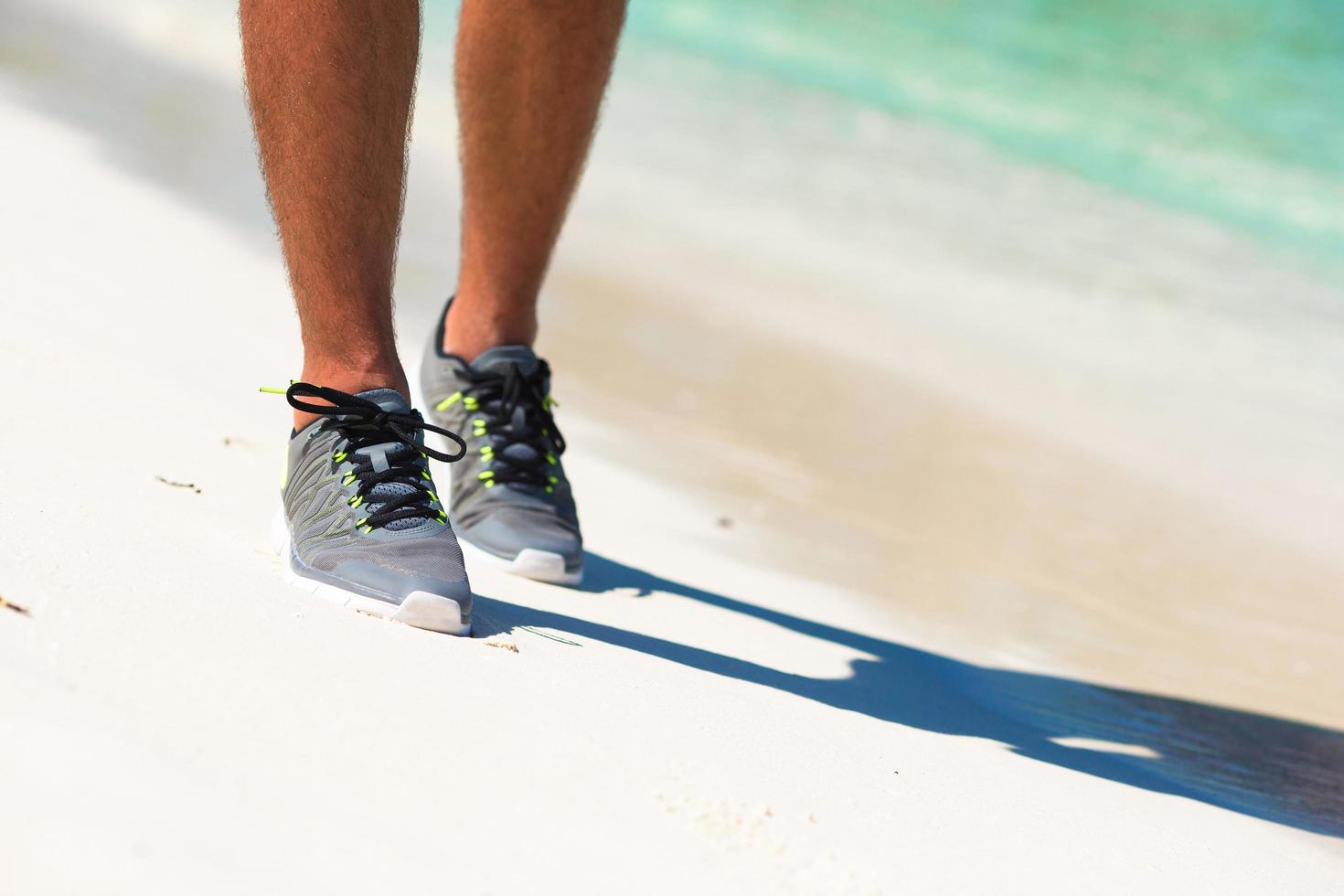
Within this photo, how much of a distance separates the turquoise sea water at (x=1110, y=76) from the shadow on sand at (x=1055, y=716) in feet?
21.0

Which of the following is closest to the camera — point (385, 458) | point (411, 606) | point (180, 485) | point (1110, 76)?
point (411, 606)

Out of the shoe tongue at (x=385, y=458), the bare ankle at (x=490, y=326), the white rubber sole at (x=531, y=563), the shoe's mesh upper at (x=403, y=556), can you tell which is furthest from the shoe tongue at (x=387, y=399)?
the bare ankle at (x=490, y=326)

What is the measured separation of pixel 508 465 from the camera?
1970 millimetres

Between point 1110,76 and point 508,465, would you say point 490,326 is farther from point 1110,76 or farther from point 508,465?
point 1110,76

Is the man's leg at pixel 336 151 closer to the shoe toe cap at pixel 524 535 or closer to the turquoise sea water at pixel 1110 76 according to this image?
the shoe toe cap at pixel 524 535

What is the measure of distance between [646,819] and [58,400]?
1163 millimetres

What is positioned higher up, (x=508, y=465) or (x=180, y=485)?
(x=508, y=465)

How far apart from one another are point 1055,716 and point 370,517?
40.8 inches

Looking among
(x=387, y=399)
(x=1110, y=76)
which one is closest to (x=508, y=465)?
(x=387, y=399)

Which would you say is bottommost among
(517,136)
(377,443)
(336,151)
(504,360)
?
(377,443)

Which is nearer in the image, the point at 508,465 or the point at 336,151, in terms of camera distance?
the point at 336,151

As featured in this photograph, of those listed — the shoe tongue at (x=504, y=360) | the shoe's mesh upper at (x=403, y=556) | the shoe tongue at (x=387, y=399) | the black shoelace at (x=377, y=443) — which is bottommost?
the shoe's mesh upper at (x=403, y=556)

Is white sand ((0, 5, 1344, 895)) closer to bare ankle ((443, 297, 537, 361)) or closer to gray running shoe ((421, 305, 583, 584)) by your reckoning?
gray running shoe ((421, 305, 583, 584))

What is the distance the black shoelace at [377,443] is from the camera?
1.59 meters
